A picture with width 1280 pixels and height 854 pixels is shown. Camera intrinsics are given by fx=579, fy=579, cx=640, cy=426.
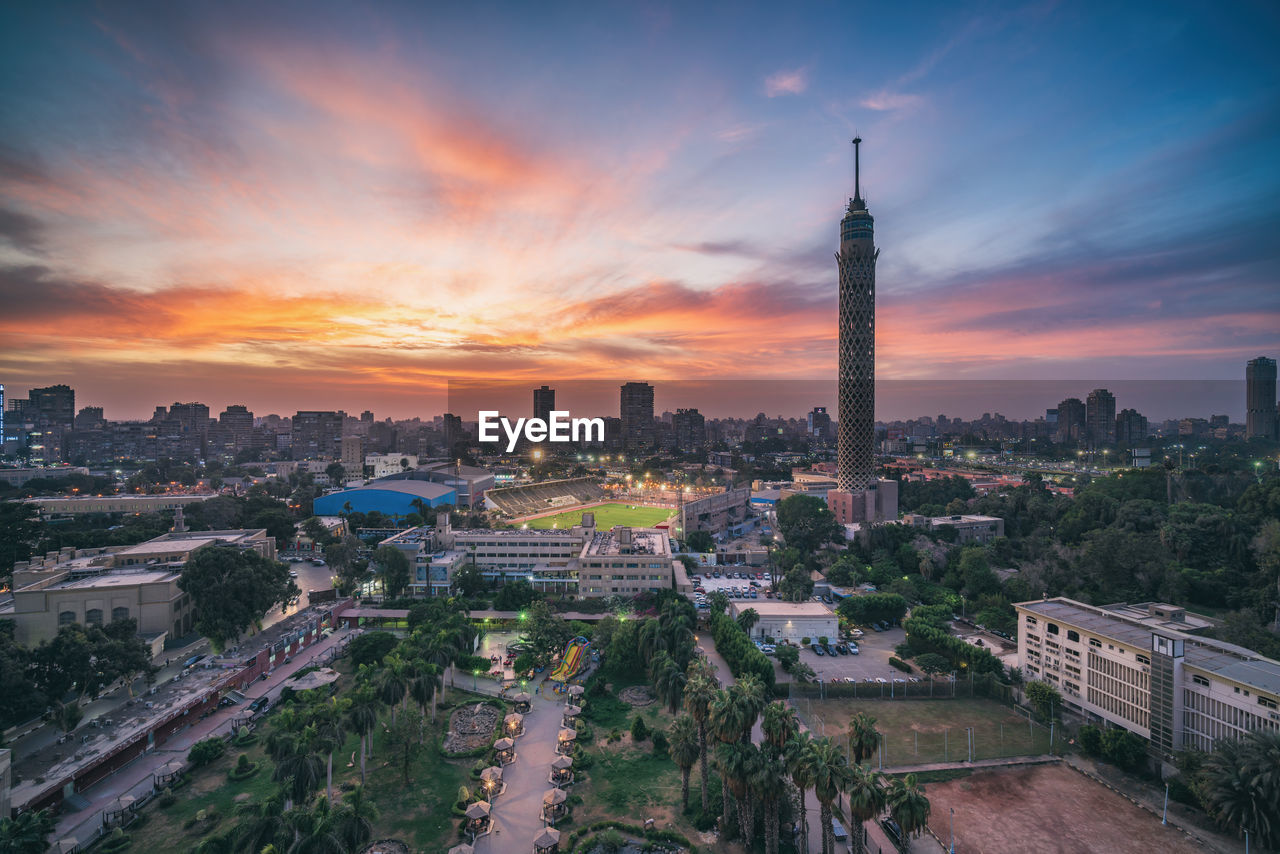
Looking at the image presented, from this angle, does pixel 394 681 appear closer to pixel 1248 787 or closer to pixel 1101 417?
pixel 1248 787

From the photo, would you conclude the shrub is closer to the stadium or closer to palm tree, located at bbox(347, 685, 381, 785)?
palm tree, located at bbox(347, 685, 381, 785)

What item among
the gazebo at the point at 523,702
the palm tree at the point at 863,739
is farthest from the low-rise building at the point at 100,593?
the palm tree at the point at 863,739

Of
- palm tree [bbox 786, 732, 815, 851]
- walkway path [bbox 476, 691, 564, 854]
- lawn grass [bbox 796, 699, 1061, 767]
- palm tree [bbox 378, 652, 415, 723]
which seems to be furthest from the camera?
lawn grass [bbox 796, 699, 1061, 767]

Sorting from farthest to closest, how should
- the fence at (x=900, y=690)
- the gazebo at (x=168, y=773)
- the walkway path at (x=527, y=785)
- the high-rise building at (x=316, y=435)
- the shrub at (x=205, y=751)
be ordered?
the high-rise building at (x=316, y=435) < the fence at (x=900, y=690) < the shrub at (x=205, y=751) < the gazebo at (x=168, y=773) < the walkway path at (x=527, y=785)

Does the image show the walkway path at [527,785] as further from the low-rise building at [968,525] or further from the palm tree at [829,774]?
the low-rise building at [968,525]

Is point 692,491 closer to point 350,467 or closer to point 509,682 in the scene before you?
point 509,682

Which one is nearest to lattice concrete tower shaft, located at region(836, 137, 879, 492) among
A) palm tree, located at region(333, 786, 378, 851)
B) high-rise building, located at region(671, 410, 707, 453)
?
palm tree, located at region(333, 786, 378, 851)

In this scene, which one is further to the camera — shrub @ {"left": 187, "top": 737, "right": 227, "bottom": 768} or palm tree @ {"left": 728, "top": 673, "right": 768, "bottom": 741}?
shrub @ {"left": 187, "top": 737, "right": 227, "bottom": 768}
